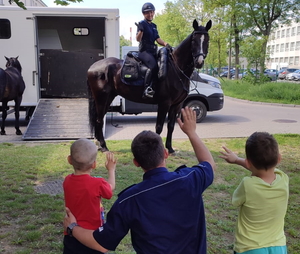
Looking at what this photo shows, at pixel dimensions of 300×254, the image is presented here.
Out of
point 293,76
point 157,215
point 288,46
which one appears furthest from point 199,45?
point 288,46

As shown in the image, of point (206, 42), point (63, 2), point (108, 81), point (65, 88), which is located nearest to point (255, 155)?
point (63, 2)

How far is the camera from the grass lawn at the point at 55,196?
3.64 meters

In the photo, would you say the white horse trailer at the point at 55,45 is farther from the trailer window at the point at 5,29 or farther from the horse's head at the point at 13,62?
the horse's head at the point at 13,62

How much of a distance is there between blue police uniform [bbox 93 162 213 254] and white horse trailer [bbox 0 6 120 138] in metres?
8.41

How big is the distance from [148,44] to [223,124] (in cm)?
626

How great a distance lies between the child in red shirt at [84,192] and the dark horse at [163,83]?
442cm

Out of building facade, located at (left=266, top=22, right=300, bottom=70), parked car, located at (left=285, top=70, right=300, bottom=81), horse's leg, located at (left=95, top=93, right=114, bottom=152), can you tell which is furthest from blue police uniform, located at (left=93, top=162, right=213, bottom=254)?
building facade, located at (left=266, top=22, right=300, bottom=70)

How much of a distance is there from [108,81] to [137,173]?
2.65 metres

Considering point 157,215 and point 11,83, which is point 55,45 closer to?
point 11,83

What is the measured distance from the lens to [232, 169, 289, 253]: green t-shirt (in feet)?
7.44

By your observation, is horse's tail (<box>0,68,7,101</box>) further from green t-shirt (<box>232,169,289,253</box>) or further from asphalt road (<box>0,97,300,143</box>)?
green t-shirt (<box>232,169,289,253</box>)

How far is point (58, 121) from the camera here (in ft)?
32.2

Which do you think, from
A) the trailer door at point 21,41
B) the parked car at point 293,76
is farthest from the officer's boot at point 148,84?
the parked car at point 293,76

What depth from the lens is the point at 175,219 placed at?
6.23ft
